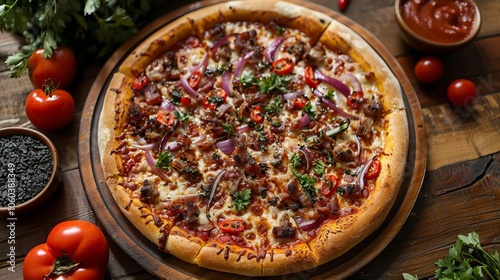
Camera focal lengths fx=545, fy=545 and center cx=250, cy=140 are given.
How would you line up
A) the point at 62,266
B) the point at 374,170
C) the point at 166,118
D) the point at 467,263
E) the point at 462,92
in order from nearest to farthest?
the point at 62,266
the point at 467,263
the point at 374,170
the point at 166,118
the point at 462,92

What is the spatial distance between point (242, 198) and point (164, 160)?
0.87 metres

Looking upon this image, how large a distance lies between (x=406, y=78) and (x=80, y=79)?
3.72 metres

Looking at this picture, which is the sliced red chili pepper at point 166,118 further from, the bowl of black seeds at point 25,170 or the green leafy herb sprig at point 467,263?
the green leafy herb sprig at point 467,263

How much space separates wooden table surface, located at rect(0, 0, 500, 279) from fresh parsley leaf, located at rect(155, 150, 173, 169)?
0.89 m

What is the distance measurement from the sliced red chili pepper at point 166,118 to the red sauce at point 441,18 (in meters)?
2.90

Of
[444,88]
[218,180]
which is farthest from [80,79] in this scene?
[444,88]

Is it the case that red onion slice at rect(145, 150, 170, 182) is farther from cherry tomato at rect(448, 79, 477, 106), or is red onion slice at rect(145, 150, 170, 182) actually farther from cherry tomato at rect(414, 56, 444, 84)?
cherry tomato at rect(448, 79, 477, 106)

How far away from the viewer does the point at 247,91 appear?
5941 millimetres

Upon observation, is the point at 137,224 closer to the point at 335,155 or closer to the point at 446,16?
the point at 335,155

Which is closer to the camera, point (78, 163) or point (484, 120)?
point (78, 163)

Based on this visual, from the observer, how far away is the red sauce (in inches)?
243

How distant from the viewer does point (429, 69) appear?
20.2ft

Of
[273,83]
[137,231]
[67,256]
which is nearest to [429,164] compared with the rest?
[273,83]

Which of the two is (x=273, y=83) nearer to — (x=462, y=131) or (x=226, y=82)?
(x=226, y=82)
